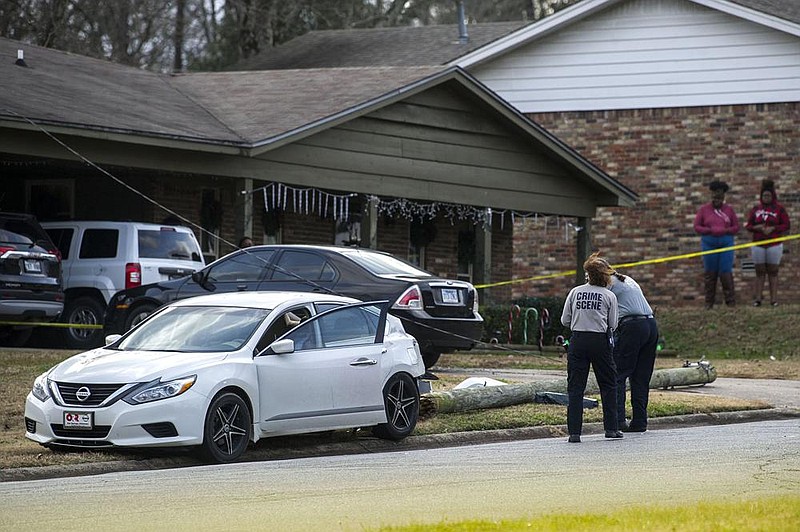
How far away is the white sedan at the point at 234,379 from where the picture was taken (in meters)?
12.7

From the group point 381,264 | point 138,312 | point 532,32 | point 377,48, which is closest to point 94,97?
point 138,312

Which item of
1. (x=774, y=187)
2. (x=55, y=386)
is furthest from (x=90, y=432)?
(x=774, y=187)

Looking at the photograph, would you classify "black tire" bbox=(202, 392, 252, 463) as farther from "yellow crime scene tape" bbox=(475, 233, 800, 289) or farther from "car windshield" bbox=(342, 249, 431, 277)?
"yellow crime scene tape" bbox=(475, 233, 800, 289)

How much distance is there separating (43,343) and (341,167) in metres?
5.79

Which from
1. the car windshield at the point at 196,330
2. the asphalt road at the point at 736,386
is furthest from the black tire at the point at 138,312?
the car windshield at the point at 196,330

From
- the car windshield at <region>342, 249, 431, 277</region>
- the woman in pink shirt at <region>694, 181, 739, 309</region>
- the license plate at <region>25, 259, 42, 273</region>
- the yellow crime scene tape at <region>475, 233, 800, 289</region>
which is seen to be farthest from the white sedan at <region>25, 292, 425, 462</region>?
the woman in pink shirt at <region>694, 181, 739, 309</region>

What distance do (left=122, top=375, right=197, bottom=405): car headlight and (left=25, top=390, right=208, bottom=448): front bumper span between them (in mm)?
46

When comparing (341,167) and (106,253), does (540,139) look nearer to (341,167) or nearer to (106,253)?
(341,167)

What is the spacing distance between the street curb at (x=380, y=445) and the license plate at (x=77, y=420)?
339 mm

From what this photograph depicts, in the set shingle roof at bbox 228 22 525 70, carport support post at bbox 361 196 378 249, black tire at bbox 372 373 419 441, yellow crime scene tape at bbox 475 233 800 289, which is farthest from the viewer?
shingle roof at bbox 228 22 525 70

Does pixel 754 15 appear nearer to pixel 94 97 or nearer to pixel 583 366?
pixel 94 97

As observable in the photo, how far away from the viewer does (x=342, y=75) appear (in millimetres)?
27891

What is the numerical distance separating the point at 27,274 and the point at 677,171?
16.7 m

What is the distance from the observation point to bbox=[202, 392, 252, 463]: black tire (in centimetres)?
1287
